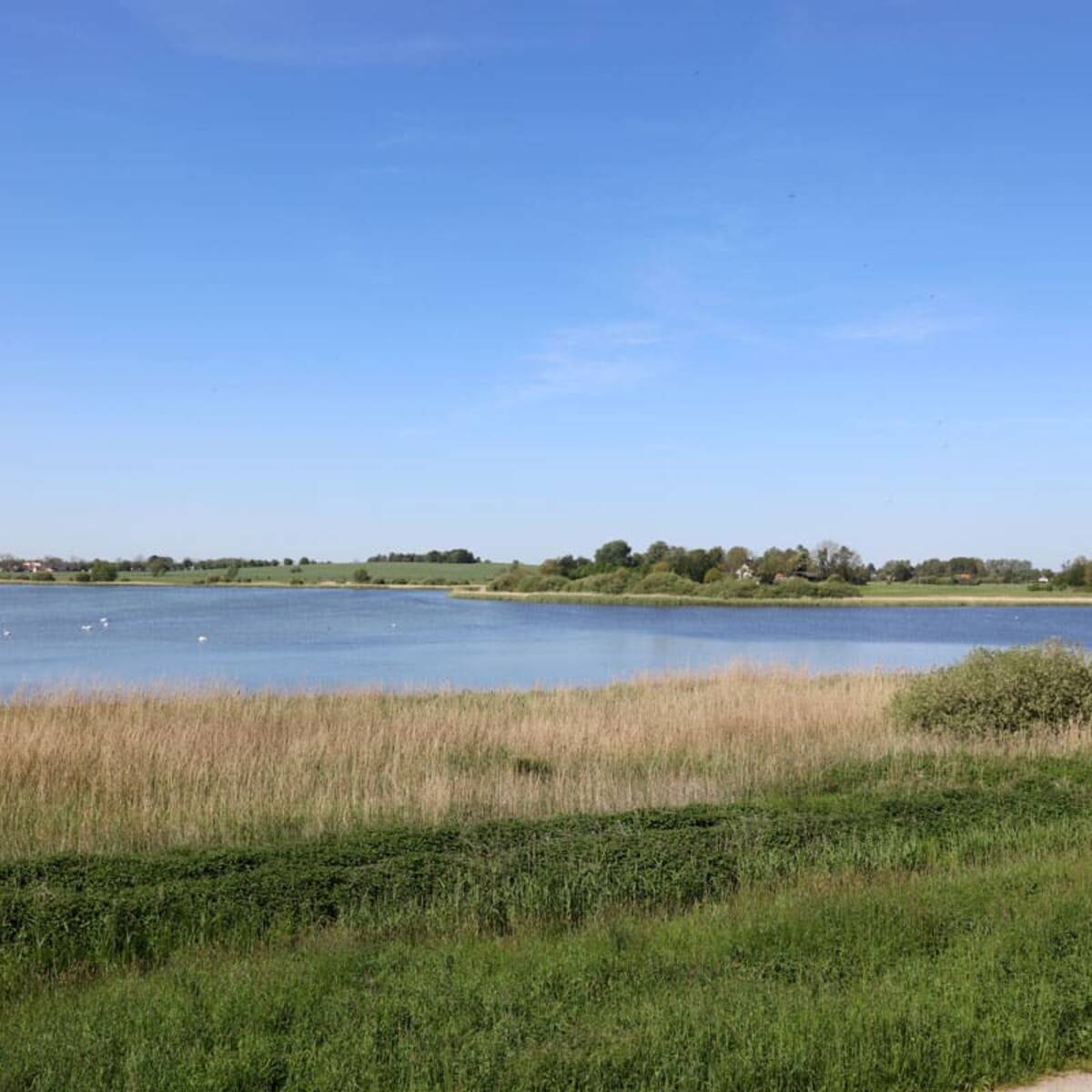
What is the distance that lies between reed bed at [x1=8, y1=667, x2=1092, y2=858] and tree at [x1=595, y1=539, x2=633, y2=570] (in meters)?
112

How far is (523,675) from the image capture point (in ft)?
117

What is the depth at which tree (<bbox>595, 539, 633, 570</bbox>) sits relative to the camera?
134m

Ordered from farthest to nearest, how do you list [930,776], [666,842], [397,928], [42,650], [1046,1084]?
[42,650] < [930,776] < [666,842] < [397,928] < [1046,1084]

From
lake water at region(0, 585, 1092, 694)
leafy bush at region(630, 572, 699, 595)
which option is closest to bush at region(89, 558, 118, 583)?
lake water at region(0, 585, 1092, 694)

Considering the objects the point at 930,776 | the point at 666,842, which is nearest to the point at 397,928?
the point at 666,842

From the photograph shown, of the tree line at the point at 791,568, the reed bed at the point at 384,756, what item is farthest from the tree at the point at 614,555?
the reed bed at the point at 384,756

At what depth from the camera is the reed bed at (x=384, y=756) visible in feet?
37.1

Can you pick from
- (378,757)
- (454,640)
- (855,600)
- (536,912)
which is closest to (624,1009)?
(536,912)

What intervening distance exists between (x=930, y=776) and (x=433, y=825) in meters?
6.99

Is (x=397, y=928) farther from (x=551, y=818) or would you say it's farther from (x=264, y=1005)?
(x=551, y=818)

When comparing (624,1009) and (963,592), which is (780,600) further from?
(624,1009)

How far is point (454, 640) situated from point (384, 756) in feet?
125

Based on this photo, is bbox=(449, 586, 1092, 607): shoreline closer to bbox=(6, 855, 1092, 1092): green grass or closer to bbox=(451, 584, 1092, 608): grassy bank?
bbox=(451, 584, 1092, 608): grassy bank

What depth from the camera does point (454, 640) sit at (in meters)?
53.0
